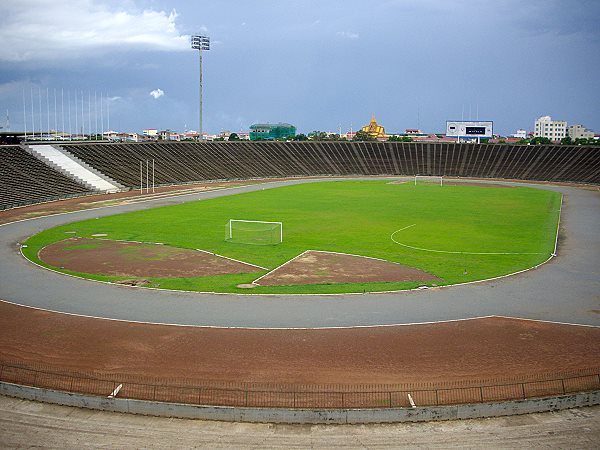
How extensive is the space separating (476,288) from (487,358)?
995cm

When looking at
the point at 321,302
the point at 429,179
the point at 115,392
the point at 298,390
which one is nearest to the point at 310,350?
the point at 298,390

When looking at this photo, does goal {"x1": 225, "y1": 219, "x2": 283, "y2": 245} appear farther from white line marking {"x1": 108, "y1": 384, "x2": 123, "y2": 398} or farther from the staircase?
the staircase

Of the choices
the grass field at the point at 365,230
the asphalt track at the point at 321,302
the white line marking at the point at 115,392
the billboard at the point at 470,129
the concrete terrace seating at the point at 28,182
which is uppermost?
the billboard at the point at 470,129

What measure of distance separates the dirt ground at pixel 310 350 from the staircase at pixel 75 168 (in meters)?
56.0

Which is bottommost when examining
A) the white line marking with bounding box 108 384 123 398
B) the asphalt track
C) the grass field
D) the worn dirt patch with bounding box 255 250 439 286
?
the white line marking with bounding box 108 384 123 398

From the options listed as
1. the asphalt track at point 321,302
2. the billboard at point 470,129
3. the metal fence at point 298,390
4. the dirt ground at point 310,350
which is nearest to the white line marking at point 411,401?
the metal fence at point 298,390

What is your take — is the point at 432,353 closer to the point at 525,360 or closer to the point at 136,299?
the point at 525,360

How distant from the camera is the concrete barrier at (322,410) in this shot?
17547 millimetres

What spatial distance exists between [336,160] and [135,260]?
87186mm

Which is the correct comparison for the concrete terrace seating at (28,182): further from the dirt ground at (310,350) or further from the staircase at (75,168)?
the dirt ground at (310,350)

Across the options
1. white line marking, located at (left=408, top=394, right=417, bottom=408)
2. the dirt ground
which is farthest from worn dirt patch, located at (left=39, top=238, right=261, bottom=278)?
white line marking, located at (left=408, top=394, right=417, bottom=408)

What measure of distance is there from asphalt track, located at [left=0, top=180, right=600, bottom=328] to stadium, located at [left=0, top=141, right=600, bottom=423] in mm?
147

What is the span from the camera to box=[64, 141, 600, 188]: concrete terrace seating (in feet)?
313

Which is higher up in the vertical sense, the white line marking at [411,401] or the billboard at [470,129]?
the billboard at [470,129]
